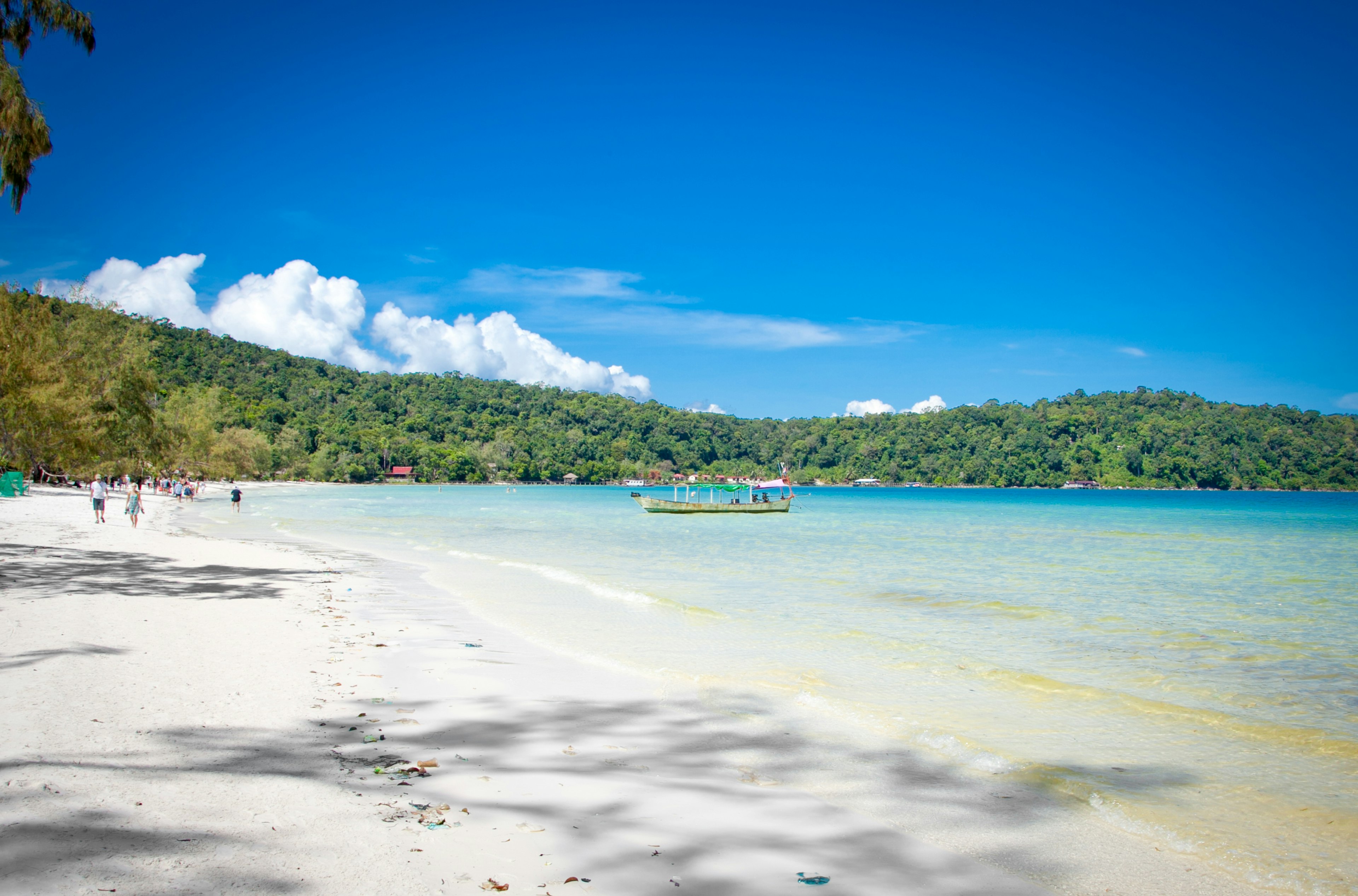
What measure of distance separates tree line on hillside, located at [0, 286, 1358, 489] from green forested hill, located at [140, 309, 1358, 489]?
1.33 ft

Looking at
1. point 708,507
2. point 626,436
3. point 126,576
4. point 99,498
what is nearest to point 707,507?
point 708,507

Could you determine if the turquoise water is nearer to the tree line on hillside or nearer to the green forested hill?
the tree line on hillside

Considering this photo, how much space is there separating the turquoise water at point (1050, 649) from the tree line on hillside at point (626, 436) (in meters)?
53.2

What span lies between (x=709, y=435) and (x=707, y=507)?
380ft

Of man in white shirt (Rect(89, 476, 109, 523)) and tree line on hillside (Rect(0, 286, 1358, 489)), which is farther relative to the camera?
tree line on hillside (Rect(0, 286, 1358, 489))

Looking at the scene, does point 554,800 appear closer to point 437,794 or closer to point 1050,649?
point 437,794

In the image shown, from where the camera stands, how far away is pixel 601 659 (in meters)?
8.81

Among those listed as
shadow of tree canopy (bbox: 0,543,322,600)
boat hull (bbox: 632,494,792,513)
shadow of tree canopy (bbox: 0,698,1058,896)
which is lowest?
boat hull (bbox: 632,494,792,513)

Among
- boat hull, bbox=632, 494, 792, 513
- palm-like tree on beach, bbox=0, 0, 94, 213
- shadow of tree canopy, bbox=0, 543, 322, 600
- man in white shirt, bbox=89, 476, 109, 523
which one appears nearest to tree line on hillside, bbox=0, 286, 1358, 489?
man in white shirt, bbox=89, 476, 109, 523

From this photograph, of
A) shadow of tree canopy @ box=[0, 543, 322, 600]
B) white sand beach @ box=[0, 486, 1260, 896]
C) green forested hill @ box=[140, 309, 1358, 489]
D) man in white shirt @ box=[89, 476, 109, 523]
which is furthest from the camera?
green forested hill @ box=[140, 309, 1358, 489]

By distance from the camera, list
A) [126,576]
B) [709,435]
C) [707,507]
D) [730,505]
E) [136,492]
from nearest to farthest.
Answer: [126,576] → [136,492] → [707,507] → [730,505] → [709,435]

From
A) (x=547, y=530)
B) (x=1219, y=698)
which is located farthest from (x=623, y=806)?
(x=547, y=530)

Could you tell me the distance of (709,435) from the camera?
176250mm

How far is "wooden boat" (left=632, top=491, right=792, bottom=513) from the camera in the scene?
58.1 m
